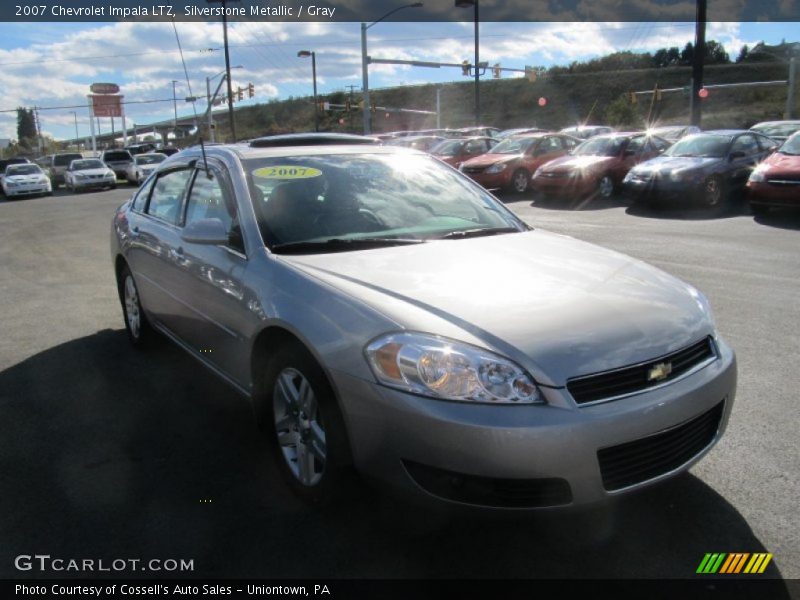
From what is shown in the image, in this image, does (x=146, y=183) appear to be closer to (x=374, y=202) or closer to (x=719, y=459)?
(x=374, y=202)

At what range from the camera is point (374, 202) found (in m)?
3.72

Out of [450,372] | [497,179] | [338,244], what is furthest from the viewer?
[497,179]

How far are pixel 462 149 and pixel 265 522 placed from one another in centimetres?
1758

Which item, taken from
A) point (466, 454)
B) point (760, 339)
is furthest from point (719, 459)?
point (760, 339)

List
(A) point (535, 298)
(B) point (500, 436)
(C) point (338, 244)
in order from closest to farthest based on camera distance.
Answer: (B) point (500, 436), (A) point (535, 298), (C) point (338, 244)

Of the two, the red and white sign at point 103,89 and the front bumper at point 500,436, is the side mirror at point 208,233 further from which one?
the red and white sign at point 103,89

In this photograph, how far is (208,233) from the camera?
11.2 feet

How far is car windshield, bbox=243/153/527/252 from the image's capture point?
3.43 metres

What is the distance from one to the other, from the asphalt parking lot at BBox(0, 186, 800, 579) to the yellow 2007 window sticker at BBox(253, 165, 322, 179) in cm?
143

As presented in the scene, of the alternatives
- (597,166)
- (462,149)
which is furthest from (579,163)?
(462,149)

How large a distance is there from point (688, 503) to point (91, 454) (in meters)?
2.95

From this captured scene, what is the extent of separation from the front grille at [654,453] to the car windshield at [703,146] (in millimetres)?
11986

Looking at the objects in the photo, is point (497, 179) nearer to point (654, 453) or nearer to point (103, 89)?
point (654, 453)

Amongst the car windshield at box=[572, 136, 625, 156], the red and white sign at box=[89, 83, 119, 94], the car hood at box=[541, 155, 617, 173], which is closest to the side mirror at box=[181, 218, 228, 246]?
the car hood at box=[541, 155, 617, 173]
